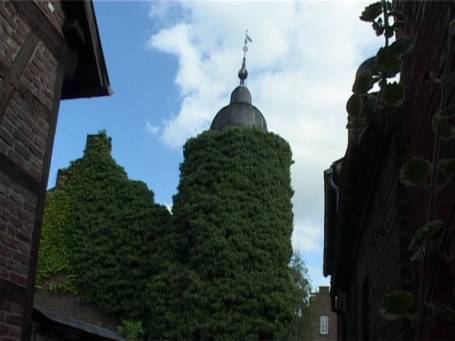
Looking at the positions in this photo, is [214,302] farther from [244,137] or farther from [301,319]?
[244,137]

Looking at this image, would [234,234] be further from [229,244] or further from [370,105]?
[370,105]

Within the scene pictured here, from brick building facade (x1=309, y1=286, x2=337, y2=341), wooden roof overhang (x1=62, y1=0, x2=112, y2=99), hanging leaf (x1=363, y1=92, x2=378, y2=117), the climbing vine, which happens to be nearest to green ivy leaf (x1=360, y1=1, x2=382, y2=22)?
the climbing vine

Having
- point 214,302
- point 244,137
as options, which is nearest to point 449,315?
point 214,302

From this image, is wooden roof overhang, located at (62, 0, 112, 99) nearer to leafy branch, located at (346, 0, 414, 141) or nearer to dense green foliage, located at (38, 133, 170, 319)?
leafy branch, located at (346, 0, 414, 141)

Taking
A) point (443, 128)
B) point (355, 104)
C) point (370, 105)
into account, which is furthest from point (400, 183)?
point (443, 128)

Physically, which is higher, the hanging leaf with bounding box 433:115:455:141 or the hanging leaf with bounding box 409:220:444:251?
the hanging leaf with bounding box 433:115:455:141

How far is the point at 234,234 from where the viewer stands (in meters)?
21.3

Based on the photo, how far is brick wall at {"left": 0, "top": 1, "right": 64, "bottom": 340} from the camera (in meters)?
5.86

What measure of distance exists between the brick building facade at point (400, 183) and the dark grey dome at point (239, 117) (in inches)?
701

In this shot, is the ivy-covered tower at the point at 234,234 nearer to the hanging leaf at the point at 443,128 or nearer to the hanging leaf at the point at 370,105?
the hanging leaf at the point at 370,105

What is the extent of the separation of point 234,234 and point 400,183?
17.0 meters

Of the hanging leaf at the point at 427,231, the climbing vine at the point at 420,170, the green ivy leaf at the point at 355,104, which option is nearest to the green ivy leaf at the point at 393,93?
the climbing vine at the point at 420,170

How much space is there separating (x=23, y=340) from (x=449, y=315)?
4673mm

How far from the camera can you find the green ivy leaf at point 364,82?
267 centimetres
